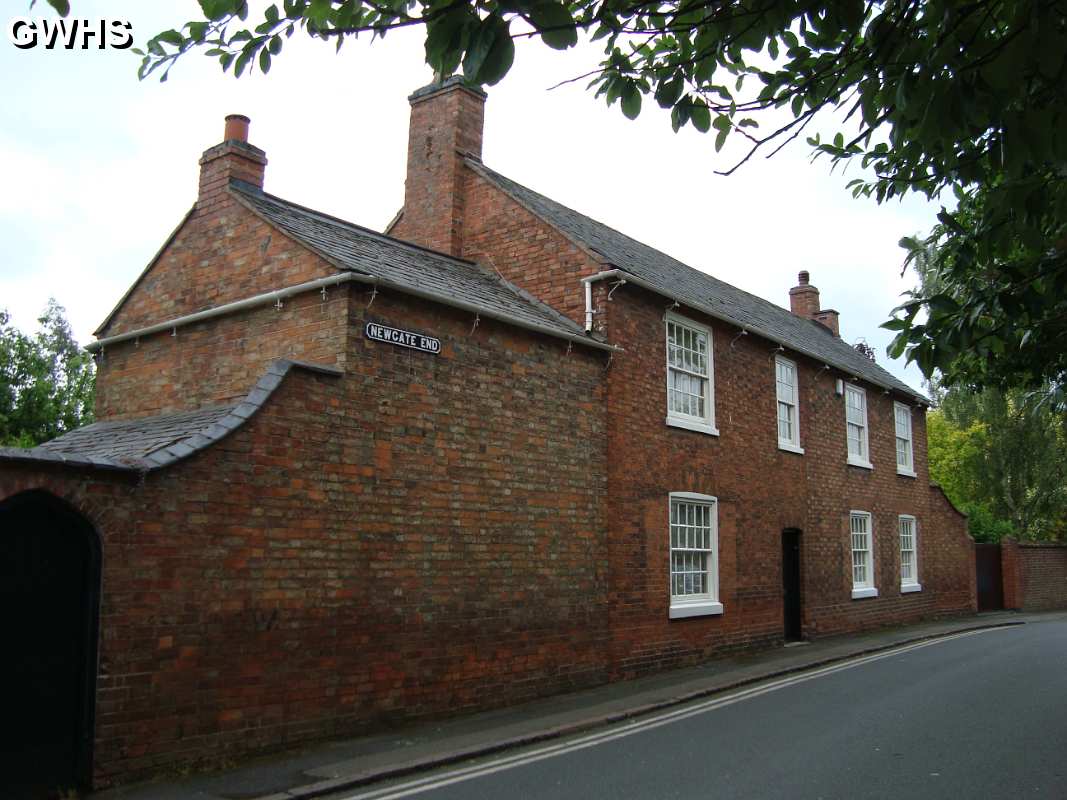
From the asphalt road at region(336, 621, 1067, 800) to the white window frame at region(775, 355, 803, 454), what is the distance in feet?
19.9

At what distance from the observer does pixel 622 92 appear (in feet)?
17.0

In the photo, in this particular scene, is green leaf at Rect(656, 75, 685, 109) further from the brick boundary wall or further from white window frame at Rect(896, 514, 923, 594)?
the brick boundary wall

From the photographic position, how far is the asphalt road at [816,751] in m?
7.77

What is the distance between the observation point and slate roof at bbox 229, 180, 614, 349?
11375mm

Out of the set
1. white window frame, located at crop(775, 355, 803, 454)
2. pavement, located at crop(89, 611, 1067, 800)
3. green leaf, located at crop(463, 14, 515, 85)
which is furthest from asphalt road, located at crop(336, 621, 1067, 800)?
white window frame, located at crop(775, 355, 803, 454)

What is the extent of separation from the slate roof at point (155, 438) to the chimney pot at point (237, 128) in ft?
13.1

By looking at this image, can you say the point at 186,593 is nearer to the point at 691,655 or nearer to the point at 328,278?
the point at 328,278

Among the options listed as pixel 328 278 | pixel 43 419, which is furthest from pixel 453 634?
pixel 43 419

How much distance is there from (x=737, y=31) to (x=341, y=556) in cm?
667

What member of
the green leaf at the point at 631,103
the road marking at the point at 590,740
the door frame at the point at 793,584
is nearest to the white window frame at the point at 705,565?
the road marking at the point at 590,740

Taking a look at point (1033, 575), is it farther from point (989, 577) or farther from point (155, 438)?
point (155, 438)

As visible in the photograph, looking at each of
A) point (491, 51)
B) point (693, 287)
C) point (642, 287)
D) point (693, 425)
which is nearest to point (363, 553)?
point (642, 287)

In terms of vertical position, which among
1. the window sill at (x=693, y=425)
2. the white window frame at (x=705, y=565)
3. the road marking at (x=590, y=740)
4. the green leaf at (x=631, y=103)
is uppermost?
the green leaf at (x=631, y=103)

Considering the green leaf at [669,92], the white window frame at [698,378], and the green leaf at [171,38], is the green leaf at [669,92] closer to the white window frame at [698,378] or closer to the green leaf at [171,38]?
the green leaf at [171,38]
